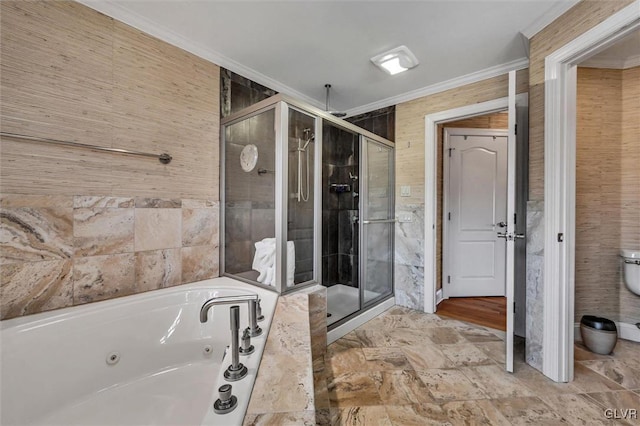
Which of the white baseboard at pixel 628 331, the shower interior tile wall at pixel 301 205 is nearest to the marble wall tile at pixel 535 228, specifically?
the white baseboard at pixel 628 331

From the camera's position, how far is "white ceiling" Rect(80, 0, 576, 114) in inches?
63.3

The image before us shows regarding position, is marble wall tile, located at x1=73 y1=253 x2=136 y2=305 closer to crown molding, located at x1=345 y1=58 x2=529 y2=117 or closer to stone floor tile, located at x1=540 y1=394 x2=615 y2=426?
stone floor tile, located at x1=540 y1=394 x2=615 y2=426

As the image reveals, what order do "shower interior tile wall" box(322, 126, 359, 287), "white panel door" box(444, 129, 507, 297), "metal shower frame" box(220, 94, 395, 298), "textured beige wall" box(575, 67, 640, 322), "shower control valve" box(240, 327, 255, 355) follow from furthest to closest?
"white panel door" box(444, 129, 507, 297) → "shower interior tile wall" box(322, 126, 359, 287) → "textured beige wall" box(575, 67, 640, 322) → "metal shower frame" box(220, 94, 395, 298) → "shower control valve" box(240, 327, 255, 355)

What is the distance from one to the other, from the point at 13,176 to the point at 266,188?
4.35 feet

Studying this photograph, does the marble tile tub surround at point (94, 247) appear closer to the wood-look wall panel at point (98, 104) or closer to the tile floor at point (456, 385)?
the wood-look wall panel at point (98, 104)

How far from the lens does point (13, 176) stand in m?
1.32

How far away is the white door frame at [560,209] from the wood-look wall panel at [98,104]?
2406mm

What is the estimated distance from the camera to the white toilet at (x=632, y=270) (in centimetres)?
207

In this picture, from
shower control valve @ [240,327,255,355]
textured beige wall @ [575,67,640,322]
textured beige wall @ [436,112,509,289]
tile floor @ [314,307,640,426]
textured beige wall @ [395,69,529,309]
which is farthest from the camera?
textured beige wall @ [436,112,509,289]

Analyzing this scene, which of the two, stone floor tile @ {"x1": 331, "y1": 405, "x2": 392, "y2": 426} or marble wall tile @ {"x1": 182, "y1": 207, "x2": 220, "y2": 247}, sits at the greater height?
marble wall tile @ {"x1": 182, "y1": 207, "x2": 220, "y2": 247}

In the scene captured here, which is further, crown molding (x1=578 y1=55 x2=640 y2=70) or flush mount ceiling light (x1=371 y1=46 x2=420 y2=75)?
crown molding (x1=578 y1=55 x2=640 y2=70)

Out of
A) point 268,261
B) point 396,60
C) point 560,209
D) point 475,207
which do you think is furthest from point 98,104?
point 475,207

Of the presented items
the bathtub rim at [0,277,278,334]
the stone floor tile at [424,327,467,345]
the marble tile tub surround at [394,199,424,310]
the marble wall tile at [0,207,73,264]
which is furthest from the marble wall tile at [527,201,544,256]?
the marble wall tile at [0,207,73,264]

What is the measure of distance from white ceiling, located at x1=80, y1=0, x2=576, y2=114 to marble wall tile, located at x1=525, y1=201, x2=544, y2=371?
124cm
